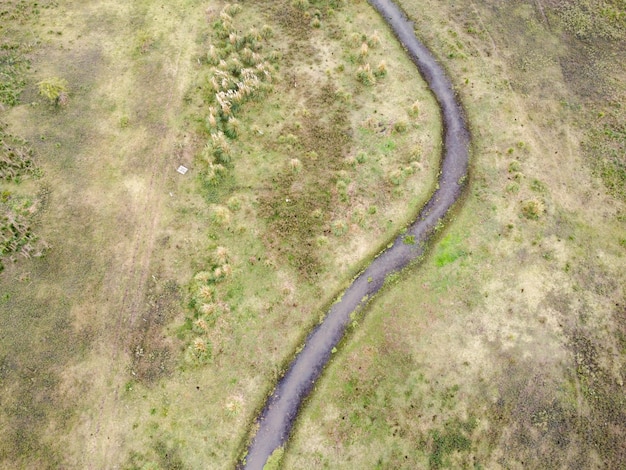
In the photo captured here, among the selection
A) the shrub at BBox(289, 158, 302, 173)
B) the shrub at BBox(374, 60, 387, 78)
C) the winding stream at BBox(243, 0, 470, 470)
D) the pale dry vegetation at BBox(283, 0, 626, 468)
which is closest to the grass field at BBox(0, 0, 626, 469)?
the pale dry vegetation at BBox(283, 0, 626, 468)

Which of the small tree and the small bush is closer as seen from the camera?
the small tree

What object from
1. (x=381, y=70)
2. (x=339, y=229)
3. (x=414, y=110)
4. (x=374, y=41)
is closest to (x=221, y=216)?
(x=339, y=229)

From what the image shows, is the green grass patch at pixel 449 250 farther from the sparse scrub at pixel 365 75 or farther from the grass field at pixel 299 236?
the sparse scrub at pixel 365 75

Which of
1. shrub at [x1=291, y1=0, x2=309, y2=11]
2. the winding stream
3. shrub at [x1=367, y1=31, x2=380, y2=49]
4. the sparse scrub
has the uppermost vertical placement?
shrub at [x1=291, y1=0, x2=309, y2=11]

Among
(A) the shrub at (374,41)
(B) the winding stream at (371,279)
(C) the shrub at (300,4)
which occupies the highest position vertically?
(C) the shrub at (300,4)

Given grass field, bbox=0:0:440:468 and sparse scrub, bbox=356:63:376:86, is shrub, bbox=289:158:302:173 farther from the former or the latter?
sparse scrub, bbox=356:63:376:86

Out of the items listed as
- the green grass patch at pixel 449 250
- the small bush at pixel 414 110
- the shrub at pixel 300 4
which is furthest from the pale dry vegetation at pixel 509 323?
the shrub at pixel 300 4

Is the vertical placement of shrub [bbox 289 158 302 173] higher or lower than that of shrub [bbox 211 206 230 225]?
higher
